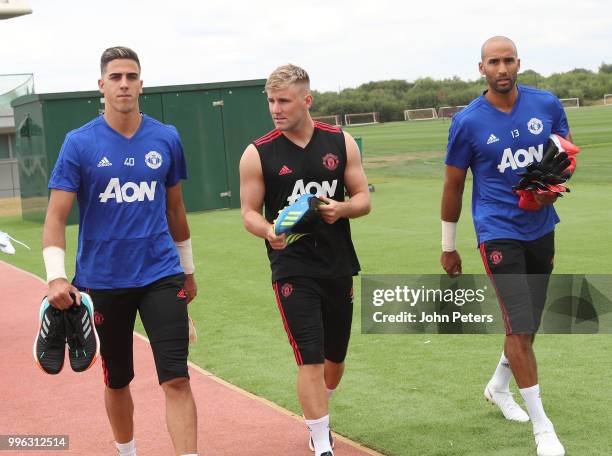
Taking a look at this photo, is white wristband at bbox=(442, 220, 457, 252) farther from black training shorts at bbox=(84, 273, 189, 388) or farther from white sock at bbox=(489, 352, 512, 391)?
black training shorts at bbox=(84, 273, 189, 388)

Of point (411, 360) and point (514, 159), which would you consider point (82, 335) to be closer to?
point (514, 159)

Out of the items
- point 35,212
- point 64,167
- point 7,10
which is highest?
point 7,10

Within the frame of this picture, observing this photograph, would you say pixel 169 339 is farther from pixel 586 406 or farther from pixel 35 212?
pixel 35 212

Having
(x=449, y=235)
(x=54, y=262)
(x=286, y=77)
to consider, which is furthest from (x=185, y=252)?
(x=449, y=235)

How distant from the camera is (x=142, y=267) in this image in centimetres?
578

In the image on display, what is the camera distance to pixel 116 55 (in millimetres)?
5766

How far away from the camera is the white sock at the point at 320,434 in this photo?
578 centimetres

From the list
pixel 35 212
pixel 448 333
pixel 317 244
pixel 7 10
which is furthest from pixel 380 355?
pixel 35 212

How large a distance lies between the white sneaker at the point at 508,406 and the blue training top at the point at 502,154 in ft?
3.52

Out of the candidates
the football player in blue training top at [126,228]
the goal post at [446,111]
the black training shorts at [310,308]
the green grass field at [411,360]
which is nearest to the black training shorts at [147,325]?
the football player in blue training top at [126,228]

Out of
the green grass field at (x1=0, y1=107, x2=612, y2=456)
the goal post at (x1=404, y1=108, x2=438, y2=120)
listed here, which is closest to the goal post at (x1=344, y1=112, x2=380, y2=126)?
the goal post at (x1=404, y1=108, x2=438, y2=120)

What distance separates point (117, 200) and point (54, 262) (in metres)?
0.47

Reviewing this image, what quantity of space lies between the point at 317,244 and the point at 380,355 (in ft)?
9.75

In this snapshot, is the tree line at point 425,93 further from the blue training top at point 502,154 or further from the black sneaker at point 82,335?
the black sneaker at point 82,335
